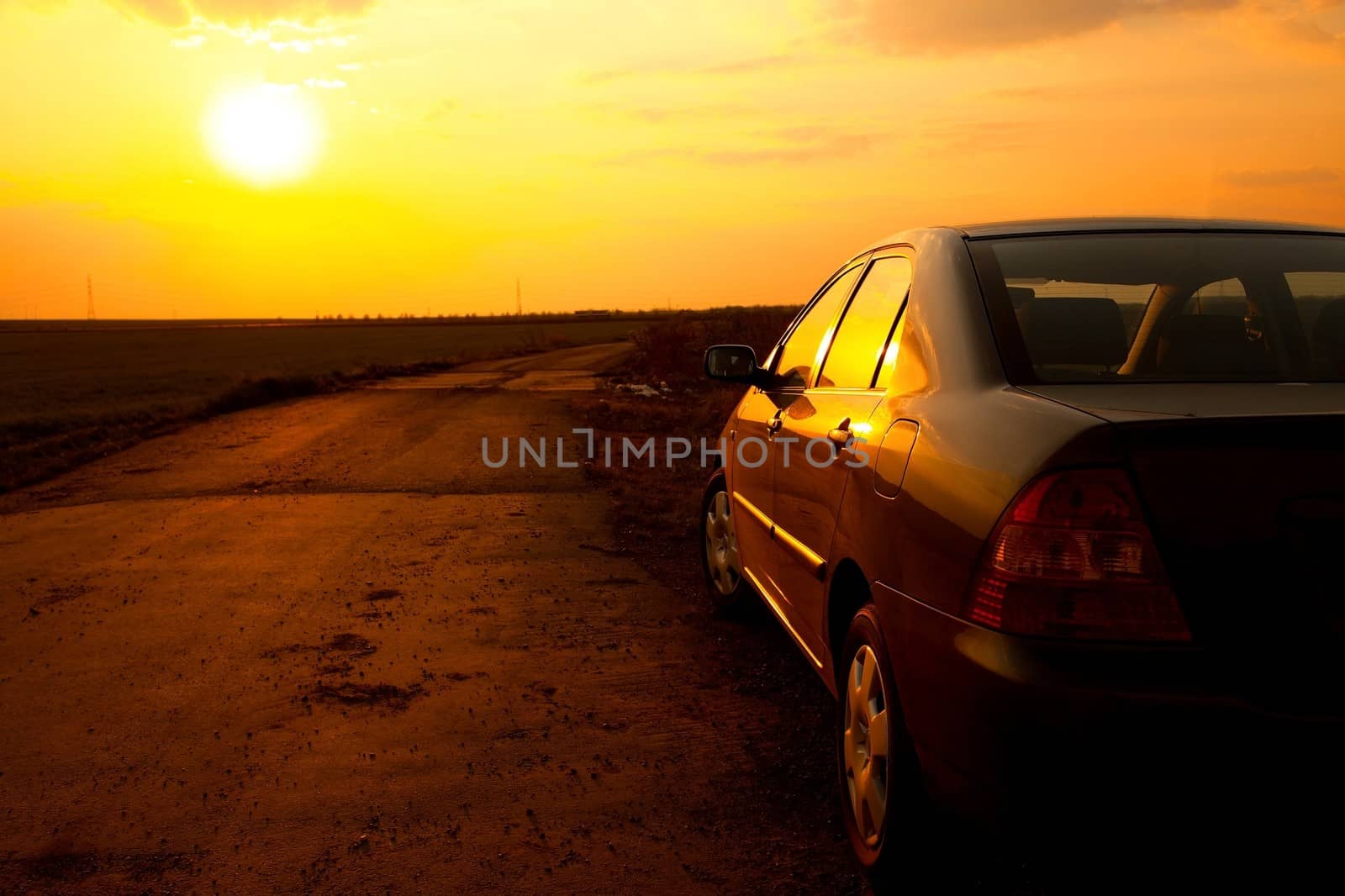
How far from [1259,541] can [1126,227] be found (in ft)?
5.45

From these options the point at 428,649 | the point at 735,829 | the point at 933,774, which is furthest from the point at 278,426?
the point at 933,774

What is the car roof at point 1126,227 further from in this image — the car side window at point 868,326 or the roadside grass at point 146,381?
the roadside grass at point 146,381

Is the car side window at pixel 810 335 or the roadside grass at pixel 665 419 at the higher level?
the car side window at pixel 810 335

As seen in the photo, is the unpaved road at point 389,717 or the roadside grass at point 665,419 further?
the roadside grass at point 665,419

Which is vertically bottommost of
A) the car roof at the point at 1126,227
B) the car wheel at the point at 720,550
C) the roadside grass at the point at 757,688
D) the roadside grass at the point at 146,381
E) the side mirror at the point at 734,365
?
the roadside grass at the point at 146,381

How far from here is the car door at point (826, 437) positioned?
3359 millimetres

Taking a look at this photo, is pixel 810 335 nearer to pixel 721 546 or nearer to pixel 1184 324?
pixel 721 546

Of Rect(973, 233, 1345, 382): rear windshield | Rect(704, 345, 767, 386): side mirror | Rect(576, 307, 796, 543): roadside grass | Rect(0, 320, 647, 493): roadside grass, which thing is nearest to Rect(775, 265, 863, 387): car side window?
Rect(704, 345, 767, 386): side mirror

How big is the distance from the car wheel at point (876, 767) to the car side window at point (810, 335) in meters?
1.50

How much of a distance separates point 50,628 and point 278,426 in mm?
9631

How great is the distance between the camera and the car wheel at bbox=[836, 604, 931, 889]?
271 centimetres

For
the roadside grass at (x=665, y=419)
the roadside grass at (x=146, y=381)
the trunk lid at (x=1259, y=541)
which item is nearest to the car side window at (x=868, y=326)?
the trunk lid at (x=1259, y=541)

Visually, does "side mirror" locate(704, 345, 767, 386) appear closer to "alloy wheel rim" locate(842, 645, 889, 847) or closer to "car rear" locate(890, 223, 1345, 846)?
"alloy wheel rim" locate(842, 645, 889, 847)

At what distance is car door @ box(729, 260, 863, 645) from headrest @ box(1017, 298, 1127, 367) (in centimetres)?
119
